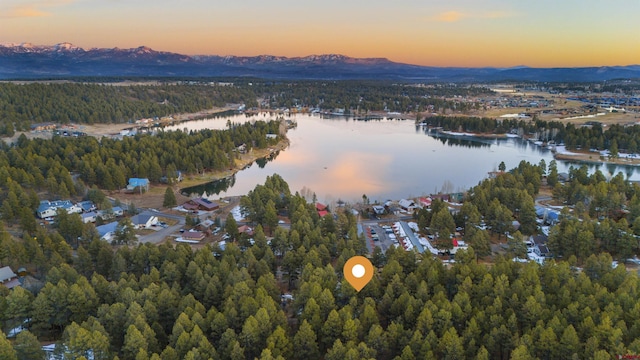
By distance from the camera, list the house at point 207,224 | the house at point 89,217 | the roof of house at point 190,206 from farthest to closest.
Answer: the roof of house at point 190,206, the house at point 89,217, the house at point 207,224

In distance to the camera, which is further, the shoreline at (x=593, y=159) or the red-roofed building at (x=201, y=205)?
the shoreline at (x=593, y=159)

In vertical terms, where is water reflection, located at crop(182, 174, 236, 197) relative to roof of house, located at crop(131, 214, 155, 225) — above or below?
below

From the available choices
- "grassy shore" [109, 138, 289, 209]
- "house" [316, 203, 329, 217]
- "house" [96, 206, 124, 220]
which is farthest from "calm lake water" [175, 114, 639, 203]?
"house" [96, 206, 124, 220]

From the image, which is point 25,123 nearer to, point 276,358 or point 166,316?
point 166,316

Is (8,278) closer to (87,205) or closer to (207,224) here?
(207,224)

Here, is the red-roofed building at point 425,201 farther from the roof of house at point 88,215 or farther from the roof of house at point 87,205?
the roof of house at point 87,205

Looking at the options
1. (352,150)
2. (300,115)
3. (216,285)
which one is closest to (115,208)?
(216,285)

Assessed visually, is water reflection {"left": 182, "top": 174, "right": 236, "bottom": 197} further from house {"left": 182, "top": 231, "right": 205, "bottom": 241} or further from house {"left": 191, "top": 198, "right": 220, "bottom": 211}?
house {"left": 182, "top": 231, "right": 205, "bottom": 241}

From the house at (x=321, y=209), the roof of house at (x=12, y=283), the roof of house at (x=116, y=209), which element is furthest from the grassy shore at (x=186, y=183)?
the roof of house at (x=12, y=283)
